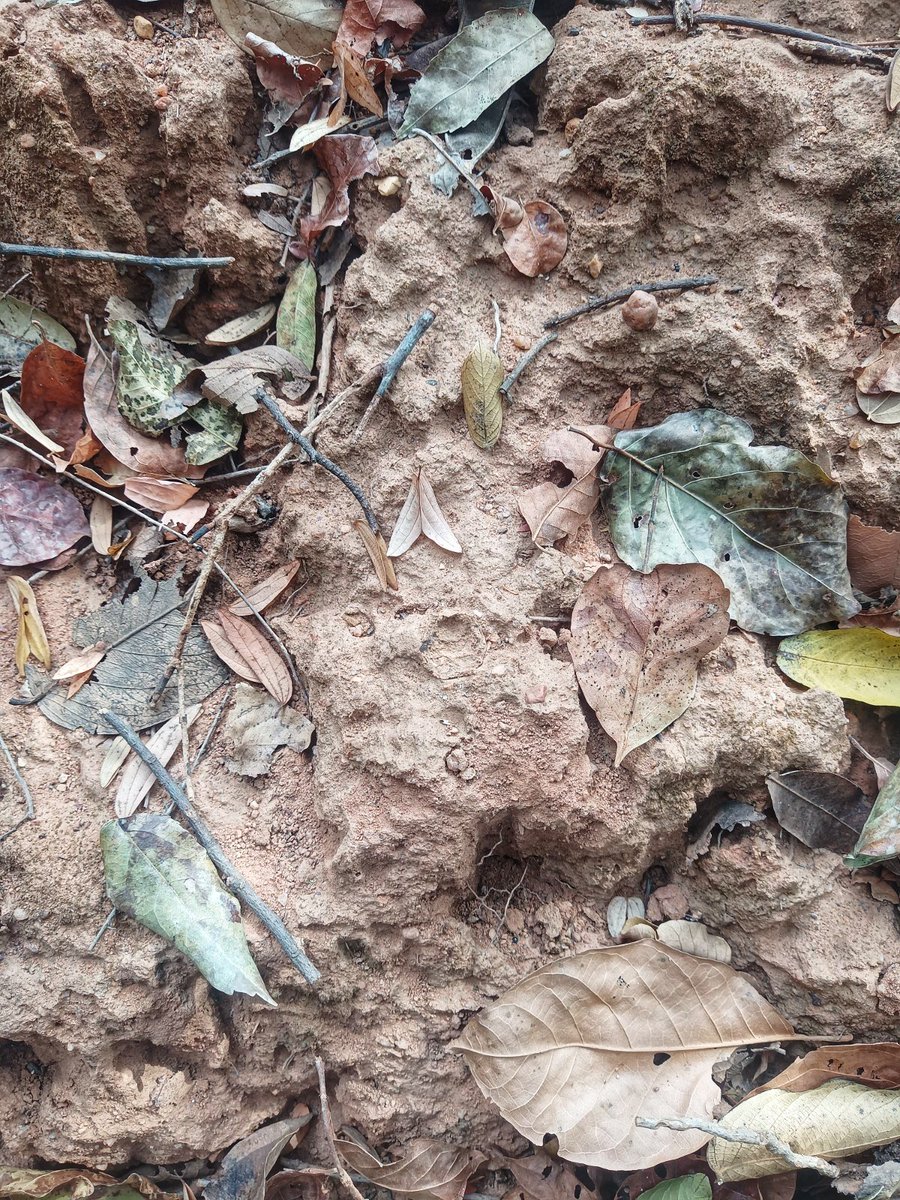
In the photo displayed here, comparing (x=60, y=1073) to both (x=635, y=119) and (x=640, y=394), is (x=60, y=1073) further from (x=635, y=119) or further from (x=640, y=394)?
(x=635, y=119)

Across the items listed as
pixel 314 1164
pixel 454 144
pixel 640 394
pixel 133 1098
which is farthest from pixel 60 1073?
pixel 454 144

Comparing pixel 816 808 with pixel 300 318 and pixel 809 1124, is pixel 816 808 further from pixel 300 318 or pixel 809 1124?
pixel 300 318

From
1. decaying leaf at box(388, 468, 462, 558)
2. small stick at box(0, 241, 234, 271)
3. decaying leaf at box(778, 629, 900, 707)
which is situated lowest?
decaying leaf at box(778, 629, 900, 707)

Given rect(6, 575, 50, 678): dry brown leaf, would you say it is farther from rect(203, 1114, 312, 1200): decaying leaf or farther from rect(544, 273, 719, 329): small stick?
rect(544, 273, 719, 329): small stick

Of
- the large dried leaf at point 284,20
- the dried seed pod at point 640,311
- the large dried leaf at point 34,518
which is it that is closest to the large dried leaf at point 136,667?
the large dried leaf at point 34,518

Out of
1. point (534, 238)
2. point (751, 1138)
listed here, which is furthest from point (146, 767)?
point (534, 238)

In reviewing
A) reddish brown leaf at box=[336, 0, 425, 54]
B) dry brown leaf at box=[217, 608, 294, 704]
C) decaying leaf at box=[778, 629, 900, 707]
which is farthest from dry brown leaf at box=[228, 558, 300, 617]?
reddish brown leaf at box=[336, 0, 425, 54]
